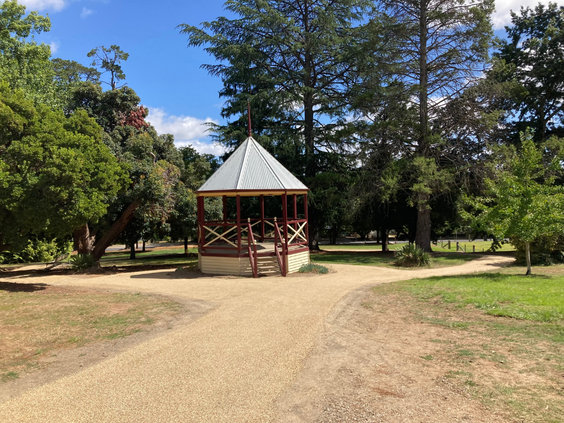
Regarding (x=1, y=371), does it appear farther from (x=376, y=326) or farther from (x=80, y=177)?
(x=80, y=177)

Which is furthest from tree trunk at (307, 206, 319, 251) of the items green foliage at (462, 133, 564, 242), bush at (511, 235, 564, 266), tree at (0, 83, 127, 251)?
tree at (0, 83, 127, 251)

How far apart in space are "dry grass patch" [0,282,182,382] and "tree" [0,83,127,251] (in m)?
2.25

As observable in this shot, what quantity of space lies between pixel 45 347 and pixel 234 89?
25335mm

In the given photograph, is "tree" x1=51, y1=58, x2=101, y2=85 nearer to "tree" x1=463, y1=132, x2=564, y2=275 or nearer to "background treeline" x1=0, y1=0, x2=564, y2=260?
"background treeline" x1=0, y1=0, x2=564, y2=260

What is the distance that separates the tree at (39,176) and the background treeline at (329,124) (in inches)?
2.3

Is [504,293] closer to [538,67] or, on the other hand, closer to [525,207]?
[525,207]

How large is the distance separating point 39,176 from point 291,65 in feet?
70.8

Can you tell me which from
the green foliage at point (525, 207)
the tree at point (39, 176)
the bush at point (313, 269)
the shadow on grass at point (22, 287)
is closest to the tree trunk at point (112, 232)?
the shadow on grass at point (22, 287)

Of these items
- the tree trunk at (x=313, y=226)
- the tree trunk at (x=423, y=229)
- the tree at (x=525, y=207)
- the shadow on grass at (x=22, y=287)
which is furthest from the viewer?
the tree trunk at (x=313, y=226)

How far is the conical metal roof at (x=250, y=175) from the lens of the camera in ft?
51.6

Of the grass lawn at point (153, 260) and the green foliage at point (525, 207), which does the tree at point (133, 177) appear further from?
the green foliage at point (525, 207)

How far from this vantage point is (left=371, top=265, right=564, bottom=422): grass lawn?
4516 mm

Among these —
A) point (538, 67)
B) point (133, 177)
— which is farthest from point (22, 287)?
point (538, 67)

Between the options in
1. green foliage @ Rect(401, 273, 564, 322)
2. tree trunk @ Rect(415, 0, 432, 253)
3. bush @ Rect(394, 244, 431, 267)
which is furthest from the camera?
tree trunk @ Rect(415, 0, 432, 253)
